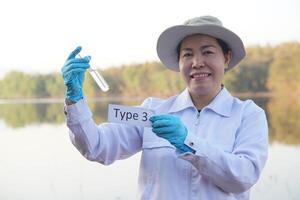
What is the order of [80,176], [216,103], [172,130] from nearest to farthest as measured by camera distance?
[172,130] → [216,103] → [80,176]

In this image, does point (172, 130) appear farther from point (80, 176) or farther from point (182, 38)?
point (80, 176)

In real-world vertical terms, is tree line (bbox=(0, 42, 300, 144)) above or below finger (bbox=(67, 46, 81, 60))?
below

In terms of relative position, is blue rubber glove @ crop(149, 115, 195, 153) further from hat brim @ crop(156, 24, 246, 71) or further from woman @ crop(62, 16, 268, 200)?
hat brim @ crop(156, 24, 246, 71)

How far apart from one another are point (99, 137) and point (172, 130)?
39 centimetres

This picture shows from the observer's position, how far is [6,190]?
7641mm

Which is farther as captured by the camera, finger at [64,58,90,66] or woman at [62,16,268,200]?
finger at [64,58,90,66]

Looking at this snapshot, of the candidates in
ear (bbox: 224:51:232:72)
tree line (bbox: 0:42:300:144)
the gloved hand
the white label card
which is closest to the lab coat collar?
ear (bbox: 224:51:232:72)

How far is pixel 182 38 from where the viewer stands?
82.7 inches

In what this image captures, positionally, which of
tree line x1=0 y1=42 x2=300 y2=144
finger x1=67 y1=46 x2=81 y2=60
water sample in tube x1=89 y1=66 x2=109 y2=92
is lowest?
tree line x1=0 y1=42 x2=300 y2=144

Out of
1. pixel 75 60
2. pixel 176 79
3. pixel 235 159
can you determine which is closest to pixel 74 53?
pixel 75 60

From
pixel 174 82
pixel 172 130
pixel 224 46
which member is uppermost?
pixel 224 46

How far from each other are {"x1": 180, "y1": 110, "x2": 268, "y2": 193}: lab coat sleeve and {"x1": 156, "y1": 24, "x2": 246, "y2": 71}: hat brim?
0.35 metres

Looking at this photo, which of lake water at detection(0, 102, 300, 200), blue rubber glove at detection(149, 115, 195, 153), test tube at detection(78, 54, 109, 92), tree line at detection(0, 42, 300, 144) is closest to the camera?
blue rubber glove at detection(149, 115, 195, 153)

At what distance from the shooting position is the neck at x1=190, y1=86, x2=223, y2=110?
2.06 metres
